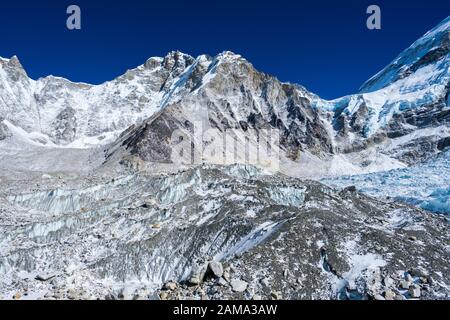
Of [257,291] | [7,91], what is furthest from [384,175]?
[7,91]

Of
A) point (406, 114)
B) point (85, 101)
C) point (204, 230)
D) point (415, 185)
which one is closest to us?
point (204, 230)

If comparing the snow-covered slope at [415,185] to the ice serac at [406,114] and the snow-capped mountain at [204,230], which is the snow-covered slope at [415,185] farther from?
the ice serac at [406,114]

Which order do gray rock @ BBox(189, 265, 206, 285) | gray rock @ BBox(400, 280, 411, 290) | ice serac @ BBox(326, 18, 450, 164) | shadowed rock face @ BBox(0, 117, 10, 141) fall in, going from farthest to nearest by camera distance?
ice serac @ BBox(326, 18, 450, 164), shadowed rock face @ BBox(0, 117, 10, 141), gray rock @ BBox(189, 265, 206, 285), gray rock @ BBox(400, 280, 411, 290)

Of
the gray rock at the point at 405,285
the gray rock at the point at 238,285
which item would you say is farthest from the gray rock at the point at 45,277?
the gray rock at the point at 405,285

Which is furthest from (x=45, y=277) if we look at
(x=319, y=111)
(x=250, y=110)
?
(x=319, y=111)

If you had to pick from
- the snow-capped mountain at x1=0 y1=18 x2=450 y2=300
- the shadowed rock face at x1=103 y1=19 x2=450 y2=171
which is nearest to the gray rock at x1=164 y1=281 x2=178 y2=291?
the snow-capped mountain at x1=0 y1=18 x2=450 y2=300

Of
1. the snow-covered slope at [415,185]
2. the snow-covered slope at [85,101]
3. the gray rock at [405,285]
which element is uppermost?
the snow-covered slope at [85,101]

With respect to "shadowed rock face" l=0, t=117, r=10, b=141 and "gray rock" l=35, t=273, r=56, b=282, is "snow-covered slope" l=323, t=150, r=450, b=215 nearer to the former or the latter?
"gray rock" l=35, t=273, r=56, b=282

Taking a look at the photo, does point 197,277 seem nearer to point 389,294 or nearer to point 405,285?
point 389,294
